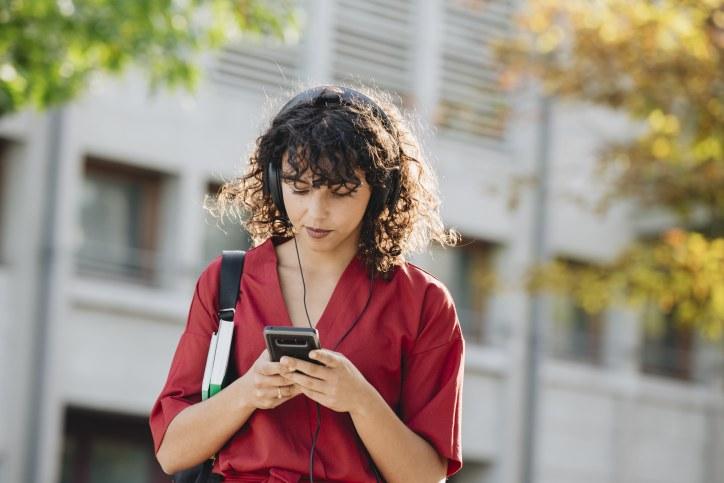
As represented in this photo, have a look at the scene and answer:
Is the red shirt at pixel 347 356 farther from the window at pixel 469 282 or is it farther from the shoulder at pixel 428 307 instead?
the window at pixel 469 282

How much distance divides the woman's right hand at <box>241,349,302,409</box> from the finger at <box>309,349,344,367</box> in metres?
0.08

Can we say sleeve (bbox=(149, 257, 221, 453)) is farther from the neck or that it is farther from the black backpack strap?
the neck

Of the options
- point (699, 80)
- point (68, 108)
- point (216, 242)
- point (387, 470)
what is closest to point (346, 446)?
point (387, 470)

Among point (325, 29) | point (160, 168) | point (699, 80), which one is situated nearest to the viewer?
point (699, 80)

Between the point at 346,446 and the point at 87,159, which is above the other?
the point at 87,159

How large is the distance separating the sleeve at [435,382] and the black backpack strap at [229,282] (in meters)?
0.39

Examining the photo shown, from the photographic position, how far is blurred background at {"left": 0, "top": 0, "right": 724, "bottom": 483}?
13.2m

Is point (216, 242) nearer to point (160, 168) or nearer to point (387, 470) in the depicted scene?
point (160, 168)

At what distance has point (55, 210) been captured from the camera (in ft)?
58.1

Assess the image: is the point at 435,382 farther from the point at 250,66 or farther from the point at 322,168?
the point at 250,66

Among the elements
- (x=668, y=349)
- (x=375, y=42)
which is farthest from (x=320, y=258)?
(x=668, y=349)

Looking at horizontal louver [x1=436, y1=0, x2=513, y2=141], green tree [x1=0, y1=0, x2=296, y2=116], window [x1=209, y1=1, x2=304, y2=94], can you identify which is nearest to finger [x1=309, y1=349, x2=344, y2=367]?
green tree [x1=0, y1=0, x2=296, y2=116]

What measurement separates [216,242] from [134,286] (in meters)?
1.37

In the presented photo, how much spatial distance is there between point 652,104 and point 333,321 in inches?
413
